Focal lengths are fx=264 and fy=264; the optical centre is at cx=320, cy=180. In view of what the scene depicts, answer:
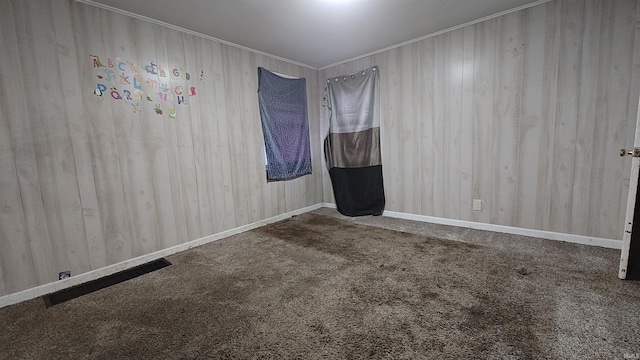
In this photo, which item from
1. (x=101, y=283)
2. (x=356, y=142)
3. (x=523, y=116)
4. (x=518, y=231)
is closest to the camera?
(x=101, y=283)

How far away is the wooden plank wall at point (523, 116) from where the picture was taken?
2271 mm

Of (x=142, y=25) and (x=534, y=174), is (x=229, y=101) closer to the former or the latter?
(x=142, y=25)

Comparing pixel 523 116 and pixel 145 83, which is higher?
pixel 145 83

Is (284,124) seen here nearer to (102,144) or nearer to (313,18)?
(313,18)

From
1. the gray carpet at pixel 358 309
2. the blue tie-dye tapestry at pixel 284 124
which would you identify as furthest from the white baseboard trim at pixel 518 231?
the blue tie-dye tapestry at pixel 284 124

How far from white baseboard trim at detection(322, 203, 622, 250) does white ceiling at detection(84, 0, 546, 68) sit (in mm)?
2218

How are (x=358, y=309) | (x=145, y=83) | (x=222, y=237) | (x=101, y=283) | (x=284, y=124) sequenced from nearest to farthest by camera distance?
(x=358, y=309), (x=101, y=283), (x=145, y=83), (x=222, y=237), (x=284, y=124)

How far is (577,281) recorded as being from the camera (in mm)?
1840

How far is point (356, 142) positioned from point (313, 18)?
1.76 meters

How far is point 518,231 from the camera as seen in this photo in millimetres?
2801

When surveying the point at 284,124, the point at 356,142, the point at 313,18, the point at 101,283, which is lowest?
the point at 101,283

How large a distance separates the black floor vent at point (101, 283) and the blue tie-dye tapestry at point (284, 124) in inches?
66.0

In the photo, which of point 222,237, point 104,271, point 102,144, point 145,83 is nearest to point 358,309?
point 222,237

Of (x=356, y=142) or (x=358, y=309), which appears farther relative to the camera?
(x=356, y=142)
